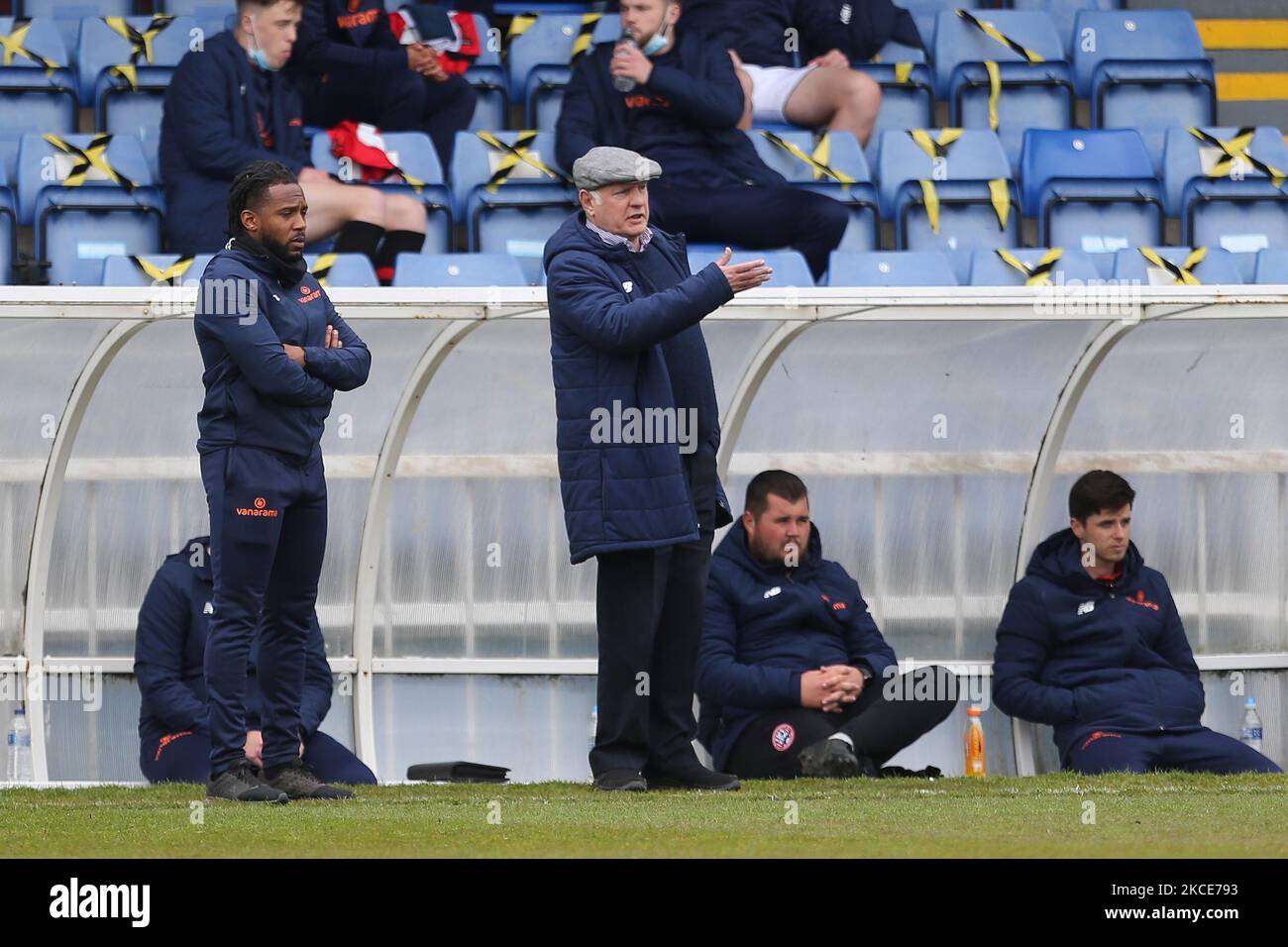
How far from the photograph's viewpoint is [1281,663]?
8.11m

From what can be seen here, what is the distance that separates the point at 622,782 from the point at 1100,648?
2.39 meters

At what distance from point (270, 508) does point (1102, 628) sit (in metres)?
3.31

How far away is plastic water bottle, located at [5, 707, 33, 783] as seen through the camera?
7.52 meters

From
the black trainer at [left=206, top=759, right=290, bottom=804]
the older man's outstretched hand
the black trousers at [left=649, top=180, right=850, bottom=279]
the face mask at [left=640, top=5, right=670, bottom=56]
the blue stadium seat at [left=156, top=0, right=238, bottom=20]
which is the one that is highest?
the blue stadium seat at [left=156, top=0, right=238, bottom=20]

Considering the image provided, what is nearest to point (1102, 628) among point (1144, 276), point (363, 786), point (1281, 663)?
point (1281, 663)

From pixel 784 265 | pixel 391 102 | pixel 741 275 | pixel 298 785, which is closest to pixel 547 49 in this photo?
pixel 391 102

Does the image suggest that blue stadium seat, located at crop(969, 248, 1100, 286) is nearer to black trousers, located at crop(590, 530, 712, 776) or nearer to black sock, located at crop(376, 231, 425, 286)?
black sock, located at crop(376, 231, 425, 286)

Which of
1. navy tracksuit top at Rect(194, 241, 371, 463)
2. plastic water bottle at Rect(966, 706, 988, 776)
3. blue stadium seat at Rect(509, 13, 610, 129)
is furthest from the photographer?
blue stadium seat at Rect(509, 13, 610, 129)

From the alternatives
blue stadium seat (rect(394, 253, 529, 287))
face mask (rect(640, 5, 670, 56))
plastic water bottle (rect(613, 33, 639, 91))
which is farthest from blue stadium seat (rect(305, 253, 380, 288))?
face mask (rect(640, 5, 670, 56))

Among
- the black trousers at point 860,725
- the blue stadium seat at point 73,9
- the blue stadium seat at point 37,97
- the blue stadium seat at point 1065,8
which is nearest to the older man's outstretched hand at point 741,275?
the black trousers at point 860,725

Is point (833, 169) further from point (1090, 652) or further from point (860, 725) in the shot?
point (860, 725)

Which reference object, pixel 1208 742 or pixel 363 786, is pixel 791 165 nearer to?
pixel 1208 742

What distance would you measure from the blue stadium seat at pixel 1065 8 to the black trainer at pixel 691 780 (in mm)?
6730

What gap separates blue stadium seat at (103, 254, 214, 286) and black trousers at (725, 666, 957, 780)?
3.00 m
